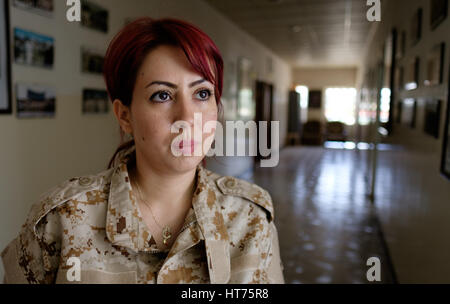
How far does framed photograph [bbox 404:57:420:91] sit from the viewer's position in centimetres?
206

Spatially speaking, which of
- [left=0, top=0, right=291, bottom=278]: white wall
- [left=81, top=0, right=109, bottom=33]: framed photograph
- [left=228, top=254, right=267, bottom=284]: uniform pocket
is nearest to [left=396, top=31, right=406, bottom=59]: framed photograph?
[left=0, top=0, right=291, bottom=278]: white wall

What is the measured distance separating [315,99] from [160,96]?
11111mm

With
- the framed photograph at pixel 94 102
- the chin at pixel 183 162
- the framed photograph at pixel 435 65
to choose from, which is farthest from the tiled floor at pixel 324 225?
the framed photograph at pixel 94 102

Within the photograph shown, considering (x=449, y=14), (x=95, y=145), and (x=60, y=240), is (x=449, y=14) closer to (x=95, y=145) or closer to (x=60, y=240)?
(x=60, y=240)

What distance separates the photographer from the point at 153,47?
21.3 inches

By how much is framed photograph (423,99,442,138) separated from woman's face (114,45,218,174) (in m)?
1.38

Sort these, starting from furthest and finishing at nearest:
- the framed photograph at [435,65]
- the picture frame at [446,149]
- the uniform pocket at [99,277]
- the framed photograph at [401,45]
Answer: the framed photograph at [401,45], the framed photograph at [435,65], the picture frame at [446,149], the uniform pocket at [99,277]

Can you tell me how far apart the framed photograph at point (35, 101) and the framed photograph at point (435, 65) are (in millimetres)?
1927

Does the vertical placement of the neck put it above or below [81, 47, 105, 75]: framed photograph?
below

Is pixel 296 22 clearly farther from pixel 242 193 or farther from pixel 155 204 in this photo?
pixel 155 204

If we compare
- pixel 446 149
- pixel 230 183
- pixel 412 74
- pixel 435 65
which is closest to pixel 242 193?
pixel 230 183

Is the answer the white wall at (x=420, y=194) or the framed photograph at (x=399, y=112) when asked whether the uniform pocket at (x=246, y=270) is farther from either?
the framed photograph at (x=399, y=112)

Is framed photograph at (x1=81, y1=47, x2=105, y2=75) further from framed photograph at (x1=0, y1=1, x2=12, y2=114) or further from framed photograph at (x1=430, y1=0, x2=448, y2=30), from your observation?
framed photograph at (x1=430, y1=0, x2=448, y2=30)

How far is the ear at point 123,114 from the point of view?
604 mm
